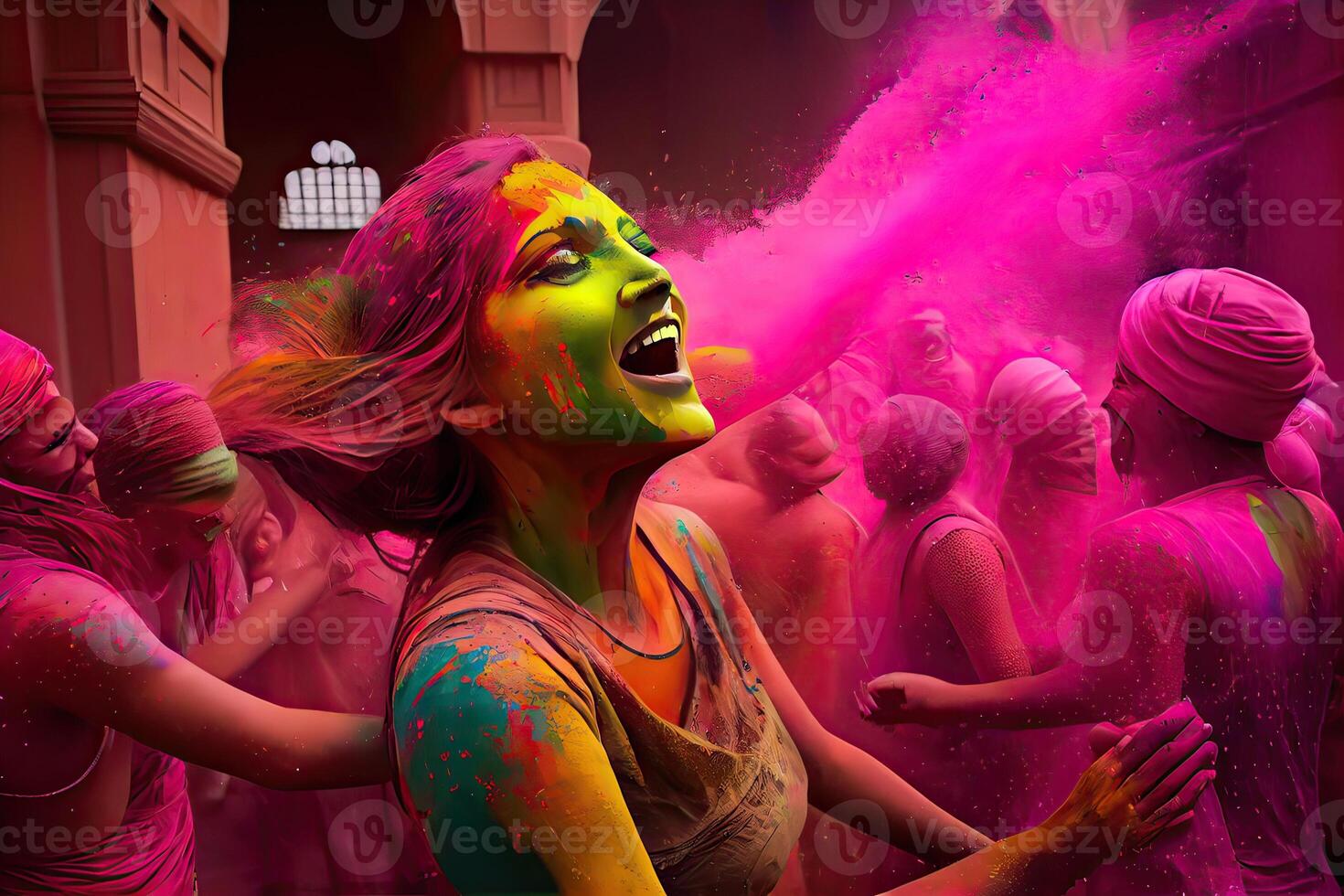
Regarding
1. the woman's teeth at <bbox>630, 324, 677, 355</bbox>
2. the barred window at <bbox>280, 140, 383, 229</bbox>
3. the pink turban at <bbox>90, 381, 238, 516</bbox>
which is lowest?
the pink turban at <bbox>90, 381, 238, 516</bbox>

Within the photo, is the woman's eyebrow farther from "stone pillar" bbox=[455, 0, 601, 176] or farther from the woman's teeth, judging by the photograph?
the woman's teeth

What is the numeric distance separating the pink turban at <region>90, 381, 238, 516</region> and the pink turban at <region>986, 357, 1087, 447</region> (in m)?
1.60

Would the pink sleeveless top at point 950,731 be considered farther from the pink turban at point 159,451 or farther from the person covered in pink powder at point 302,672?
the pink turban at point 159,451

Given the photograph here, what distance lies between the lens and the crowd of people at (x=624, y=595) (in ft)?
4.80

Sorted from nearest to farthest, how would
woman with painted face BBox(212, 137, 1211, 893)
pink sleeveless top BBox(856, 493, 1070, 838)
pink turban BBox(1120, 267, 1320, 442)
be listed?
woman with painted face BBox(212, 137, 1211, 893) < pink turban BBox(1120, 267, 1320, 442) < pink sleeveless top BBox(856, 493, 1070, 838)

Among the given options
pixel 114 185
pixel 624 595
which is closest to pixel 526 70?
pixel 114 185

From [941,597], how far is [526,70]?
1.40 m

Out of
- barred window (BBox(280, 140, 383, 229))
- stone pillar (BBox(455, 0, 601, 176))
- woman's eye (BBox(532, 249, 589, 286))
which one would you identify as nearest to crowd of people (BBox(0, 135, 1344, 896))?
woman's eye (BBox(532, 249, 589, 286))

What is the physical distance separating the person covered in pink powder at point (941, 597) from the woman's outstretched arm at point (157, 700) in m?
1.12

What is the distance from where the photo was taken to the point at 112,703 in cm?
181

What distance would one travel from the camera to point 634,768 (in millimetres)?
1418

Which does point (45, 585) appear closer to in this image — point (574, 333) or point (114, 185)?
point (114, 185)

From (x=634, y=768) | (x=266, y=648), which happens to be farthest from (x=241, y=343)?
(x=634, y=768)

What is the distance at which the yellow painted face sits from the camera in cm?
147
